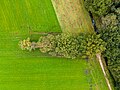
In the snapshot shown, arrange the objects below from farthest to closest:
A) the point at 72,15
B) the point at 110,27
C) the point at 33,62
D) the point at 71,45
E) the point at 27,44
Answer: the point at 72,15, the point at 33,62, the point at 27,44, the point at 71,45, the point at 110,27

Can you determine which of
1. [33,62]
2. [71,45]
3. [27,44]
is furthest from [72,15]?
[33,62]

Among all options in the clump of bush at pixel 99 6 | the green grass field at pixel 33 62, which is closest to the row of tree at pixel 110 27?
the clump of bush at pixel 99 6

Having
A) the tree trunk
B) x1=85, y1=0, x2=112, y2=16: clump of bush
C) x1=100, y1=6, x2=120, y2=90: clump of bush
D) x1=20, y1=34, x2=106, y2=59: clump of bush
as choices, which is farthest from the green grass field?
x1=85, y1=0, x2=112, y2=16: clump of bush

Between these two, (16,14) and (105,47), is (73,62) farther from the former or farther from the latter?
(16,14)

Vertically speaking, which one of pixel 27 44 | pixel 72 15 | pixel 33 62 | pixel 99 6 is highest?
pixel 99 6

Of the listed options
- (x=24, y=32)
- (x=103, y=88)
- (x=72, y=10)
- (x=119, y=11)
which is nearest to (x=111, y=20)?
(x=119, y=11)

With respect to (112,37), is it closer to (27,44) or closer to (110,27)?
(110,27)

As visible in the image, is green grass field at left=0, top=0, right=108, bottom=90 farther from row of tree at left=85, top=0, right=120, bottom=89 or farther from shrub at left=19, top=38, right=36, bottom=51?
row of tree at left=85, top=0, right=120, bottom=89
